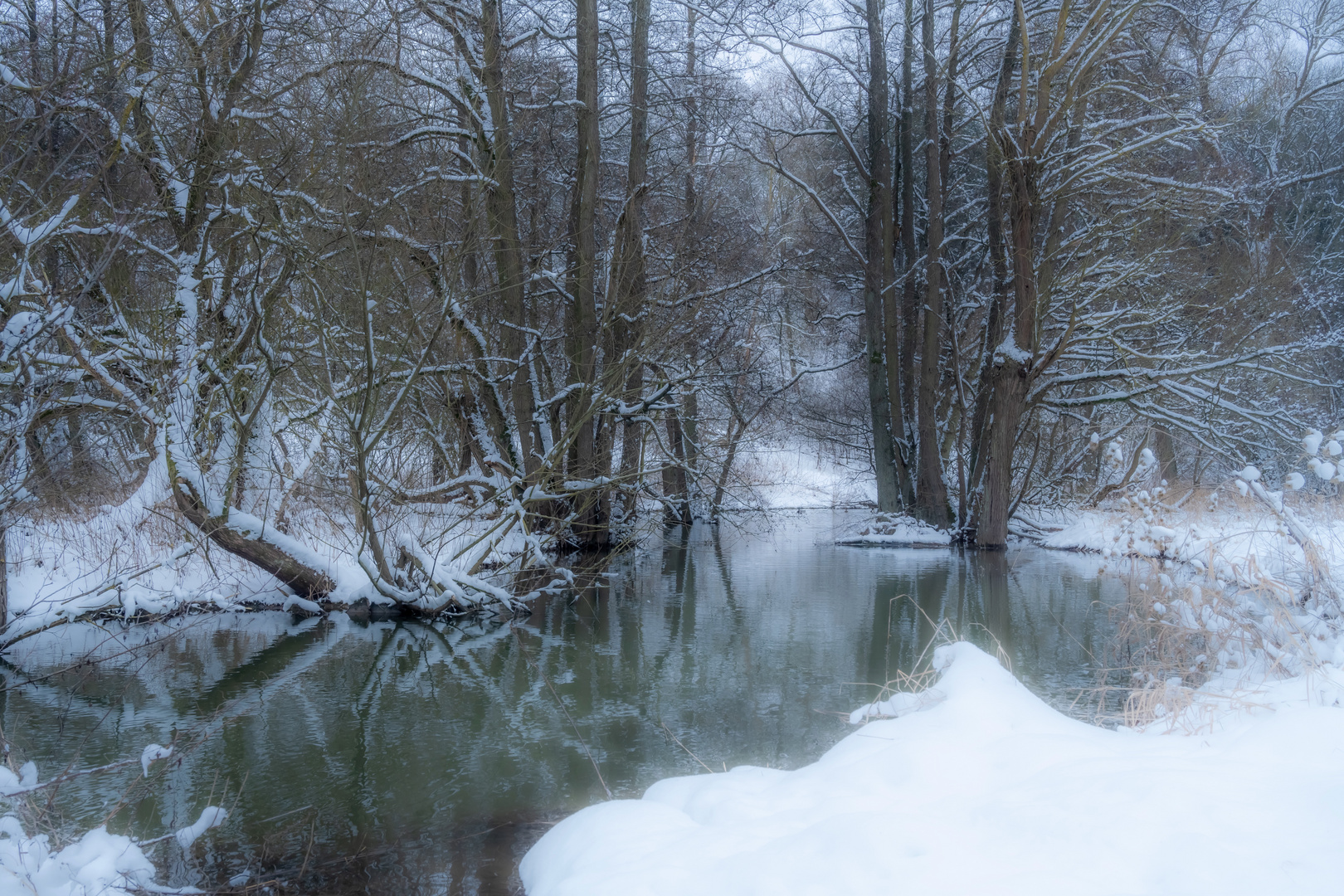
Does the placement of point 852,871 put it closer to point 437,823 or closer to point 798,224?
point 437,823

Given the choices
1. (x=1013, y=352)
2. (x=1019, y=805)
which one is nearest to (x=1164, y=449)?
(x=1013, y=352)

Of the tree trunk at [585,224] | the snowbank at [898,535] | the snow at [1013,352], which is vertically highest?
the tree trunk at [585,224]

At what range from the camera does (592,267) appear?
13.7 metres

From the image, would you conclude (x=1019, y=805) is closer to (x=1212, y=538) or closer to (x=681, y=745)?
(x=681, y=745)

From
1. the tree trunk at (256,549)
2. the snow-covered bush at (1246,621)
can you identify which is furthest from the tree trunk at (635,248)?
the snow-covered bush at (1246,621)

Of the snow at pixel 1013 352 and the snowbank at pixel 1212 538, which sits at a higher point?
the snow at pixel 1013 352

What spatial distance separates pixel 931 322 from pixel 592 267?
6481 millimetres

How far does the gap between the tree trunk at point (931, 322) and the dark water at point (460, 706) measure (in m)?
5.33

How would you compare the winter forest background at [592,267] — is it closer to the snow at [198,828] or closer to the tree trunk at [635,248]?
the tree trunk at [635,248]

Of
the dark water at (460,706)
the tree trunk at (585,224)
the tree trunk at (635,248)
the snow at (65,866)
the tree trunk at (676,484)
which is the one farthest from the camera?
the tree trunk at (676,484)

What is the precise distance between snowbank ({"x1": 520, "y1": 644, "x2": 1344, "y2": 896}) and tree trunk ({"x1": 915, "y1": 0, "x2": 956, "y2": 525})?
12968 mm

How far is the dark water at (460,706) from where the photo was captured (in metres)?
4.50

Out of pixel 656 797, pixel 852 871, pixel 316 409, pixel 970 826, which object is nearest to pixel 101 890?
pixel 656 797

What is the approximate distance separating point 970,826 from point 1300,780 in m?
0.98
